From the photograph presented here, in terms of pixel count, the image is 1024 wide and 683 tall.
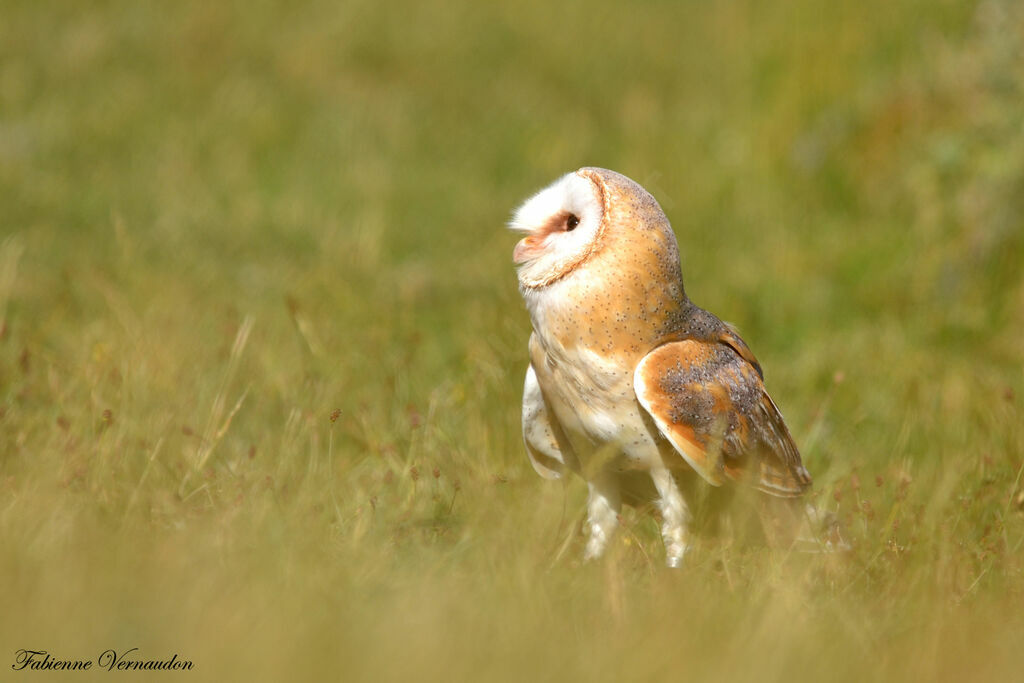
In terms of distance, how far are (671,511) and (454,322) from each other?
258cm

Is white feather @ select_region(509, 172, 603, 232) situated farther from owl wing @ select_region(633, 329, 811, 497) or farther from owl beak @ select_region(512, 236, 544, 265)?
owl wing @ select_region(633, 329, 811, 497)

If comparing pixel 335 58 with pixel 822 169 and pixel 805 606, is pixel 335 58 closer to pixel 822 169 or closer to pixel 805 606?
pixel 822 169

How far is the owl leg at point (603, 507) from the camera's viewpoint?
12.1 feet

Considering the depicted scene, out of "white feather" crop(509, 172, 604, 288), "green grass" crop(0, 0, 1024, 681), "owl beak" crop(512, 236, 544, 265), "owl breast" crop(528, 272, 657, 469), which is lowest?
"green grass" crop(0, 0, 1024, 681)

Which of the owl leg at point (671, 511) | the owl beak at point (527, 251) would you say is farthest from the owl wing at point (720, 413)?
the owl beak at point (527, 251)

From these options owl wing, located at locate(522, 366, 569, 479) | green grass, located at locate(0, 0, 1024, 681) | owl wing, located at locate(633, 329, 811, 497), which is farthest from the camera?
owl wing, located at locate(522, 366, 569, 479)

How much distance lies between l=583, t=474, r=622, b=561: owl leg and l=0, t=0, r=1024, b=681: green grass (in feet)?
0.27

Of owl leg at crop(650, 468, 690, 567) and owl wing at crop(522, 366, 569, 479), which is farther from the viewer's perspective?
owl wing at crop(522, 366, 569, 479)

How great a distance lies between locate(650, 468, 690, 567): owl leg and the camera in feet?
11.8

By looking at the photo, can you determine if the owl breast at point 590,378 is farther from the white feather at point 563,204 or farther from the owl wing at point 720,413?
the white feather at point 563,204

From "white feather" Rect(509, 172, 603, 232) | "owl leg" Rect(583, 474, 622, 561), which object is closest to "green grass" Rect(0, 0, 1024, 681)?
"owl leg" Rect(583, 474, 622, 561)

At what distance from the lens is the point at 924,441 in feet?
16.9

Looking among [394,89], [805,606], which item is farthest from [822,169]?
[805,606]

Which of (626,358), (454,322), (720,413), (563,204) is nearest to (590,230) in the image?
(563,204)
